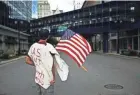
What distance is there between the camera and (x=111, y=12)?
81625 millimetres

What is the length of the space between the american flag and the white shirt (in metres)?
0.33

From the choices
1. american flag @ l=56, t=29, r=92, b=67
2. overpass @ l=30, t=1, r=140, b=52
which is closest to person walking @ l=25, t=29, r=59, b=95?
american flag @ l=56, t=29, r=92, b=67

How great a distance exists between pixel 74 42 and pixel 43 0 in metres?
168

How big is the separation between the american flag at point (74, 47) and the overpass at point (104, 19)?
181 feet

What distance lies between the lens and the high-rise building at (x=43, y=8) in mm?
173375

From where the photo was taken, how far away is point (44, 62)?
22.2 ft

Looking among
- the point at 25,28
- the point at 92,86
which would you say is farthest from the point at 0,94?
the point at 25,28

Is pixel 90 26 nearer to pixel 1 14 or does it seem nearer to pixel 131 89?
pixel 1 14

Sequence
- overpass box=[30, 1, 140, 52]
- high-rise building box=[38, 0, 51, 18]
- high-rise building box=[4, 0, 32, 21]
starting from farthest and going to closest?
high-rise building box=[38, 0, 51, 18] < high-rise building box=[4, 0, 32, 21] < overpass box=[30, 1, 140, 52]

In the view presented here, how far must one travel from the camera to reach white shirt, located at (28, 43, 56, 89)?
6.75 m

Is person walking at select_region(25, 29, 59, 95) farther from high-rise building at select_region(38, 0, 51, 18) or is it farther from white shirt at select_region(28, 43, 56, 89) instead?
high-rise building at select_region(38, 0, 51, 18)

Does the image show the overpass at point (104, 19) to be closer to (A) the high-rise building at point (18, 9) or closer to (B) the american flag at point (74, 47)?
(A) the high-rise building at point (18, 9)

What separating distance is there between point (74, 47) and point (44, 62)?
2.38 ft

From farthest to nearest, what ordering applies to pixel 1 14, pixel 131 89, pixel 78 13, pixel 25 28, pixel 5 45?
pixel 25 28 → pixel 78 13 → pixel 1 14 → pixel 5 45 → pixel 131 89
